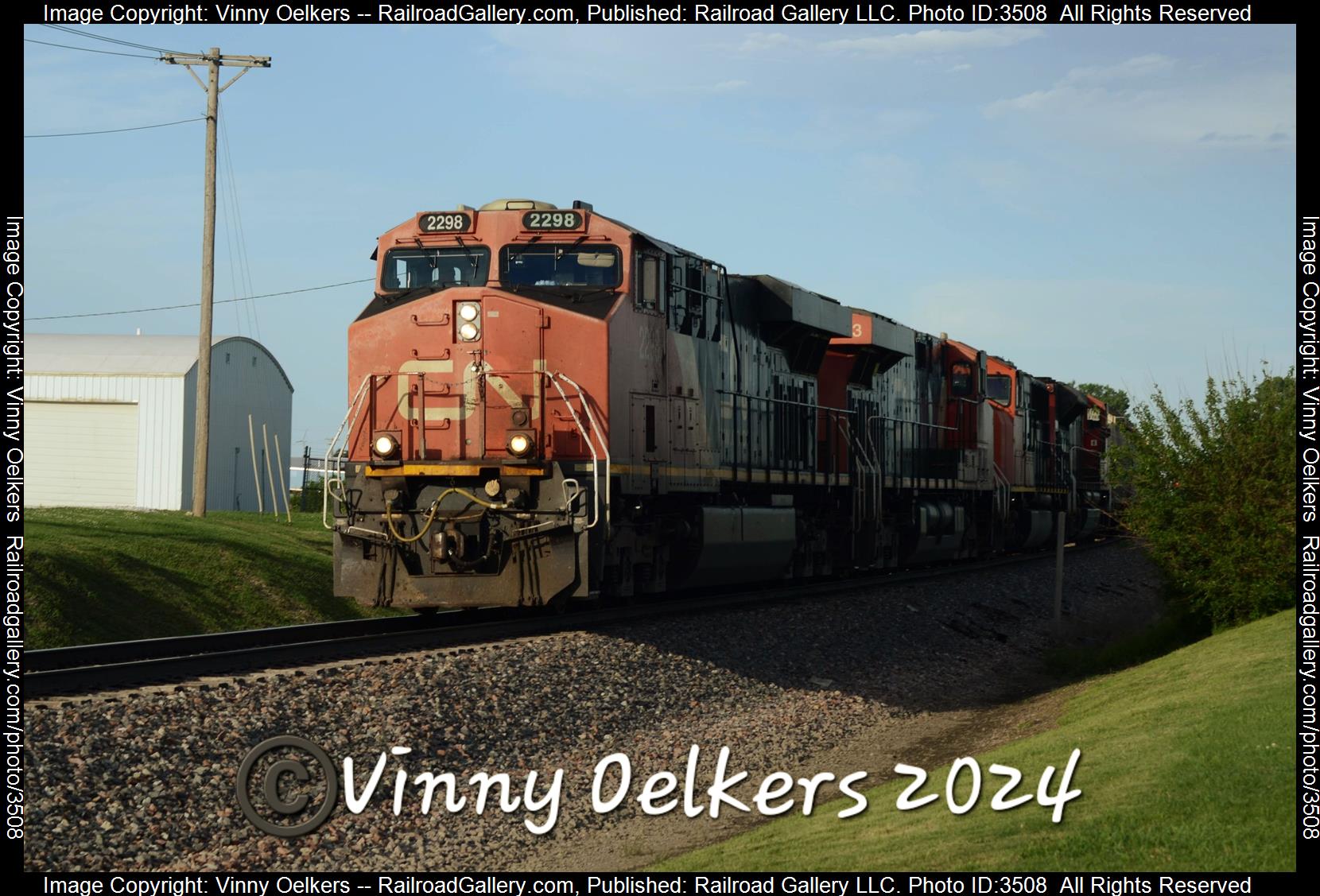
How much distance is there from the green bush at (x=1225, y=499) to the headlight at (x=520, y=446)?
10.6 meters

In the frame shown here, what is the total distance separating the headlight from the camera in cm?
1337

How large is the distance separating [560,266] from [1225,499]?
409 inches

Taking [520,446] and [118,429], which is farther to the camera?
[118,429]

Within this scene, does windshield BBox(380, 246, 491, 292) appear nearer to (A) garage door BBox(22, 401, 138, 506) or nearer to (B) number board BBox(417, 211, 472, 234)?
(B) number board BBox(417, 211, 472, 234)

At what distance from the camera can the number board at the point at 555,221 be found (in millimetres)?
14508

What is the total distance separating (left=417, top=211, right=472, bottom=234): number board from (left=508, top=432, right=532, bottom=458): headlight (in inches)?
106

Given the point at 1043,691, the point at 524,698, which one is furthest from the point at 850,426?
the point at 524,698

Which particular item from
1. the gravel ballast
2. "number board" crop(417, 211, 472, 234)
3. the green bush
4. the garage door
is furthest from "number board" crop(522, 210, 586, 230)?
the garage door

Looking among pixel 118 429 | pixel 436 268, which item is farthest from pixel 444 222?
pixel 118 429

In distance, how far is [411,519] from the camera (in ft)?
44.4

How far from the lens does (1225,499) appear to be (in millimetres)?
18844

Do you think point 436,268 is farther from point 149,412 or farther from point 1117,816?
point 149,412

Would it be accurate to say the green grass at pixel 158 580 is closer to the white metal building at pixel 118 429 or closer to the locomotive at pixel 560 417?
the locomotive at pixel 560 417
